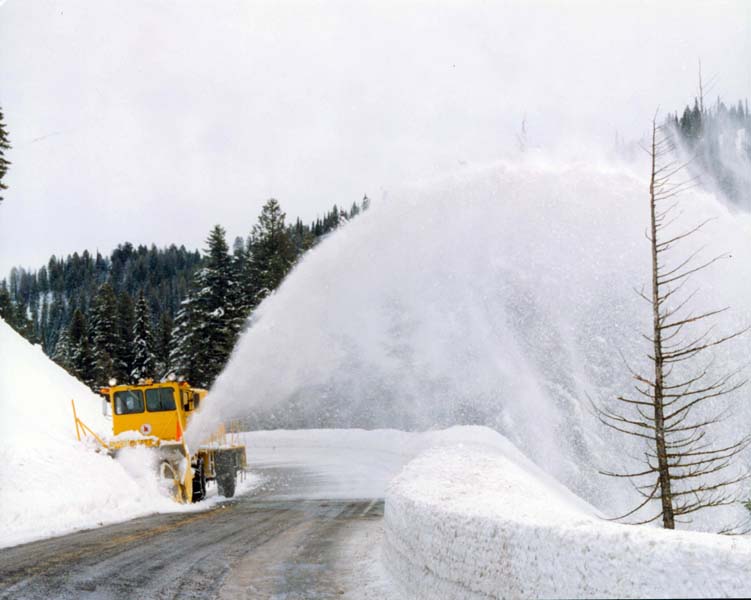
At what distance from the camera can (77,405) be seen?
26.9 metres

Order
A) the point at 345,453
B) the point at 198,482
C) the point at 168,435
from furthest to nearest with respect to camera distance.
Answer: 1. the point at 345,453
2. the point at 168,435
3. the point at 198,482

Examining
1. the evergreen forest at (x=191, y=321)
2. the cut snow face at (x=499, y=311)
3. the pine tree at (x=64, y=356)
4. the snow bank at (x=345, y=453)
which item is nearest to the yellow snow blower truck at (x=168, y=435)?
the cut snow face at (x=499, y=311)

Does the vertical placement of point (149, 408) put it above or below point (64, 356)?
below

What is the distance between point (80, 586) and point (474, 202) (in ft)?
74.0

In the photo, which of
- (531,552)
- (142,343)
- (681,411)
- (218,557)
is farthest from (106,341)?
(531,552)

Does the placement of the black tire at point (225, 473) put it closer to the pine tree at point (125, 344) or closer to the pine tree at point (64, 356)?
the pine tree at point (125, 344)

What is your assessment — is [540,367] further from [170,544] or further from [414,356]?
[170,544]

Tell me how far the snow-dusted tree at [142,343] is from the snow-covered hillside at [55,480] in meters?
46.0

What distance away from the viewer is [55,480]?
52.4 feet

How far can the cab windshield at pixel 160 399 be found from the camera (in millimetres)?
19625

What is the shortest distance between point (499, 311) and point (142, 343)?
159 feet

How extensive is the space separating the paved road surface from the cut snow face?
21.8 feet

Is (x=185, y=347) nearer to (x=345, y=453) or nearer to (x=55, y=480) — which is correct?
(x=345, y=453)

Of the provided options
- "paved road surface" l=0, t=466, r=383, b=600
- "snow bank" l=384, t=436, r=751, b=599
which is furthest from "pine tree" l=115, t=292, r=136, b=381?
"snow bank" l=384, t=436, r=751, b=599
